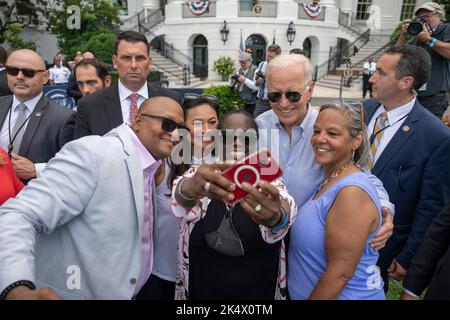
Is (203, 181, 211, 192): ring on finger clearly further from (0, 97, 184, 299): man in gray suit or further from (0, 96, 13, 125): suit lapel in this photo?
(0, 96, 13, 125): suit lapel

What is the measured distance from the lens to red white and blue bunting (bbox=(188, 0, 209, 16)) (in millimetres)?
27172

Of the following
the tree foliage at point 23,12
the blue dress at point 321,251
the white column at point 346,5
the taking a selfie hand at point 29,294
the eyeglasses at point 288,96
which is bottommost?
the blue dress at point 321,251

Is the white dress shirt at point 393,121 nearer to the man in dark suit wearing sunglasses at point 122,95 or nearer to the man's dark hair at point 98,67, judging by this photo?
the man in dark suit wearing sunglasses at point 122,95

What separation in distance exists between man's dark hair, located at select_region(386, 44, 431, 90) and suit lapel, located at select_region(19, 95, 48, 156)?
3.50 meters

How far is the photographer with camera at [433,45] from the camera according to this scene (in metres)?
4.39

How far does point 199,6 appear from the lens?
2723 centimetres

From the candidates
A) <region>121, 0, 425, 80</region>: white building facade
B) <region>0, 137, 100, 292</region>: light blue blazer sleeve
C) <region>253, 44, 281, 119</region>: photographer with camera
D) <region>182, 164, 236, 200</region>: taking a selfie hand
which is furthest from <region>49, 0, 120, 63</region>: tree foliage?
<region>182, 164, 236, 200</region>: taking a selfie hand

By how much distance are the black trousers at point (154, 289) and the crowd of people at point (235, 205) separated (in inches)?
0.4

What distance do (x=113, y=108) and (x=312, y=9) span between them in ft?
90.8

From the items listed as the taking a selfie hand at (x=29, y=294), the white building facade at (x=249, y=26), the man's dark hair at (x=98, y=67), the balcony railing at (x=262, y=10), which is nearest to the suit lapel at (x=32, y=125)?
the man's dark hair at (x=98, y=67)

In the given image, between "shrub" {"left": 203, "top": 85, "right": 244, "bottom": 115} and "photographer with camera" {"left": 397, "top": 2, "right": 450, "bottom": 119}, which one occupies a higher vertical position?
"photographer with camera" {"left": 397, "top": 2, "right": 450, "bottom": 119}

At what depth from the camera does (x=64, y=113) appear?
3.55 m
